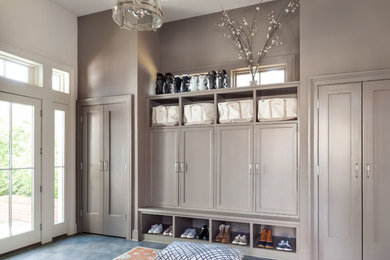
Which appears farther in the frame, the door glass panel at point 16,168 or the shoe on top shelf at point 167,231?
the shoe on top shelf at point 167,231

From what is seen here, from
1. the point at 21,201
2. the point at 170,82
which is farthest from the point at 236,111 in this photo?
the point at 21,201

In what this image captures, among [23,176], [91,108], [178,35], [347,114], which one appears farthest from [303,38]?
[23,176]

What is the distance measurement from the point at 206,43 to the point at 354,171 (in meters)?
2.76

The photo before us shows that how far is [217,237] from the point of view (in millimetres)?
4027

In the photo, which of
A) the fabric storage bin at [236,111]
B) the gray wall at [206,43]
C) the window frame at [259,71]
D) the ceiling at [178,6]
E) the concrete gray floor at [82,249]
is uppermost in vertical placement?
the ceiling at [178,6]

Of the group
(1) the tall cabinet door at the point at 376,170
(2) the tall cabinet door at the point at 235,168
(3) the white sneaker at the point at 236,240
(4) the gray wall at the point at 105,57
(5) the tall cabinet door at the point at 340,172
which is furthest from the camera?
(4) the gray wall at the point at 105,57

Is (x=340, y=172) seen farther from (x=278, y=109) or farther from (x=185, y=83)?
(x=185, y=83)

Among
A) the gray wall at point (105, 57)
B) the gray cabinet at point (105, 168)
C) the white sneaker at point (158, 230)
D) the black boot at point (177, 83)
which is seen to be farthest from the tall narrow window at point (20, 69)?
the white sneaker at point (158, 230)

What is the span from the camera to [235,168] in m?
4.05

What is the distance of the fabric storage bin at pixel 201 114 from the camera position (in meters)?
4.21

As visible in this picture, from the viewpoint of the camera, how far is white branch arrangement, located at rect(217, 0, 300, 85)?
419 cm

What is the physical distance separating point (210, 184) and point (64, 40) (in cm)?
307

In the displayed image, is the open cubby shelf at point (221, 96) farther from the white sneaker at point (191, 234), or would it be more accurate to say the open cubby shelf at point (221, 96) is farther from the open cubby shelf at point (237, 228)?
the white sneaker at point (191, 234)

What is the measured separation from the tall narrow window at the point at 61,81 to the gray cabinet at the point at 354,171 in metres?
3.64
